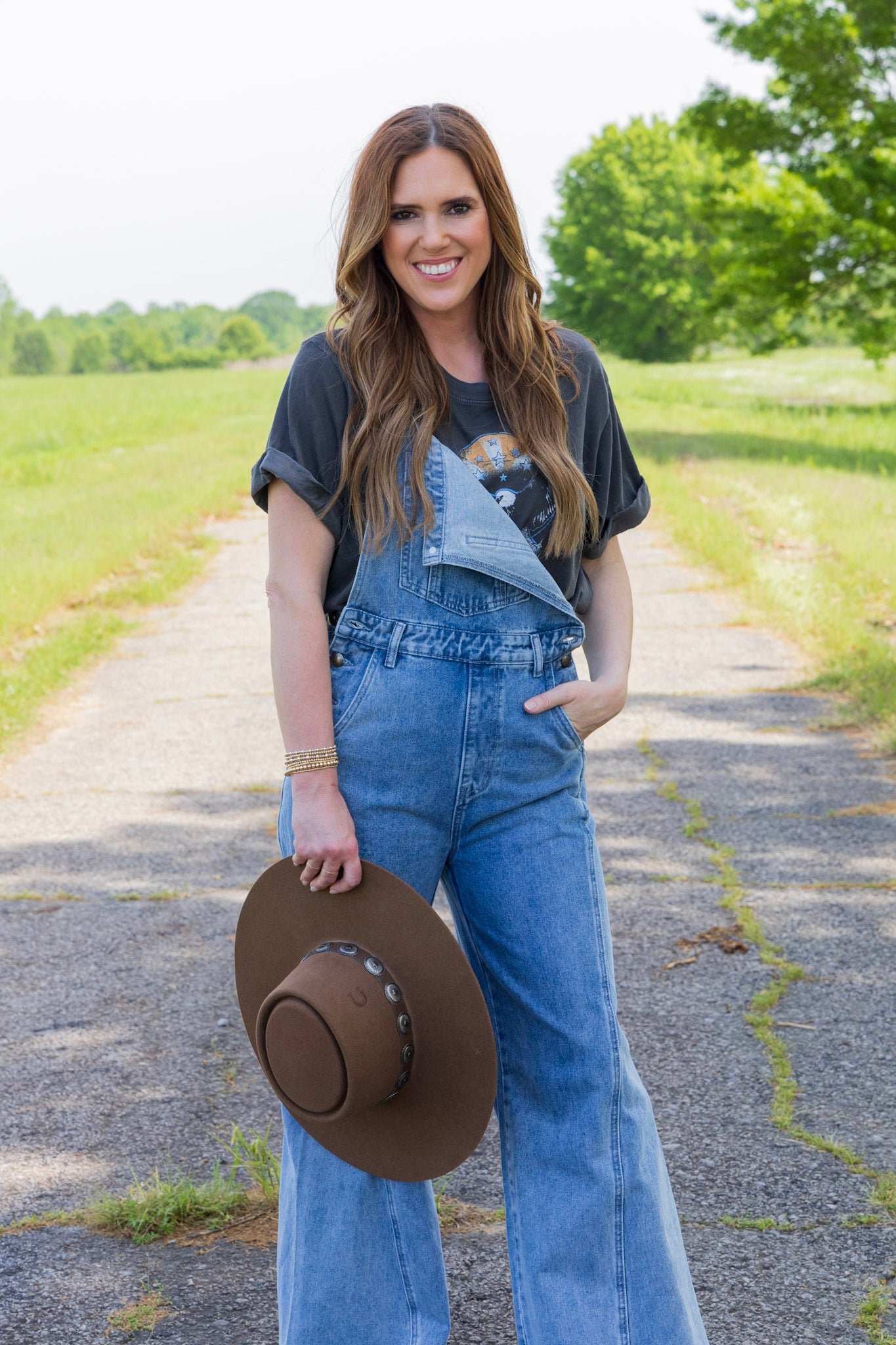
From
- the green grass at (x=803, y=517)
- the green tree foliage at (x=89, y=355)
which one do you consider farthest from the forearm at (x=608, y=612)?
the green tree foliage at (x=89, y=355)

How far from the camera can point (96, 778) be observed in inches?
223

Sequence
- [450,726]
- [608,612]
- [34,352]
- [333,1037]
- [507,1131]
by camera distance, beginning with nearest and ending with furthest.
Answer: [333,1037] → [450,726] → [507,1131] → [608,612] → [34,352]

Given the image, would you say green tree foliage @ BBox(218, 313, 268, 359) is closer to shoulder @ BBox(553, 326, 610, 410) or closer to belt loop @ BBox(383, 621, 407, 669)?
shoulder @ BBox(553, 326, 610, 410)

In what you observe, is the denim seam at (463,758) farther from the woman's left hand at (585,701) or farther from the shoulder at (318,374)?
the shoulder at (318,374)

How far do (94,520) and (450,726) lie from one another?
37.1 feet

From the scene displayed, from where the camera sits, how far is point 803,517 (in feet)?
35.1

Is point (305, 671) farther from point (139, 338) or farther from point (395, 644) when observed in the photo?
point (139, 338)

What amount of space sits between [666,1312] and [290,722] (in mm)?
1014

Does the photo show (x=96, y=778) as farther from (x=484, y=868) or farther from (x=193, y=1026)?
(x=484, y=868)

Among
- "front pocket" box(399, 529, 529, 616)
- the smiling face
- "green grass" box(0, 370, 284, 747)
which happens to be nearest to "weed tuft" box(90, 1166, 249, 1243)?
"front pocket" box(399, 529, 529, 616)

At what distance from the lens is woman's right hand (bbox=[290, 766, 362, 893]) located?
1.80 m

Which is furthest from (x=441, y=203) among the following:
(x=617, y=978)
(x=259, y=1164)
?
(x=617, y=978)

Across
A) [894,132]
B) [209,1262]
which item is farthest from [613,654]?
[894,132]

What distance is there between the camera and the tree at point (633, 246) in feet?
199
